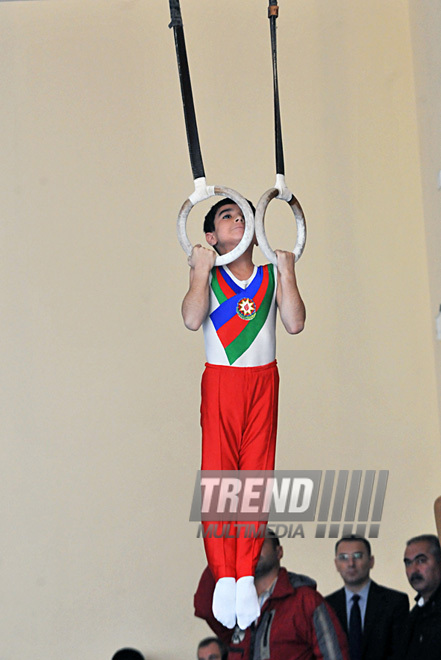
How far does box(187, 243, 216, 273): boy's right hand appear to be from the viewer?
2.89 meters

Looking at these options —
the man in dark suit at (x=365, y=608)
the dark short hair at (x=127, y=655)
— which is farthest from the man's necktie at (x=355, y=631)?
the dark short hair at (x=127, y=655)

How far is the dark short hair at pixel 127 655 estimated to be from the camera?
4.36 m

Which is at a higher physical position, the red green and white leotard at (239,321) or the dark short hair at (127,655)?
the red green and white leotard at (239,321)

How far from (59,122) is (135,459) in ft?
6.31

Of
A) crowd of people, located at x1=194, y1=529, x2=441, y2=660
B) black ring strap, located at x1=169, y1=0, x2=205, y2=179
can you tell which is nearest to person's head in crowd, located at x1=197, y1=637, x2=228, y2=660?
crowd of people, located at x1=194, y1=529, x2=441, y2=660

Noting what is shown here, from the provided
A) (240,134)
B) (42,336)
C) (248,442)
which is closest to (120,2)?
(240,134)

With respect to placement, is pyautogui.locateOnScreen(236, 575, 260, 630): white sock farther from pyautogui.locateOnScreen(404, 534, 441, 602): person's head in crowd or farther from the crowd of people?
→ pyautogui.locateOnScreen(404, 534, 441, 602): person's head in crowd

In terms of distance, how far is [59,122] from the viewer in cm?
501

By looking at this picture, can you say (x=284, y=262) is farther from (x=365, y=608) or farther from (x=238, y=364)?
(x=365, y=608)

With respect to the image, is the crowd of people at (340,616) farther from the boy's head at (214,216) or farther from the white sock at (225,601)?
the boy's head at (214,216)

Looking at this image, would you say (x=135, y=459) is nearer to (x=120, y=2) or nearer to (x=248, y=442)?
(x=248, y=442)

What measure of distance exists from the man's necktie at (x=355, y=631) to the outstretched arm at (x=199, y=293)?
154 centimetres

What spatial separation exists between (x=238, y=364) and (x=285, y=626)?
1.10m

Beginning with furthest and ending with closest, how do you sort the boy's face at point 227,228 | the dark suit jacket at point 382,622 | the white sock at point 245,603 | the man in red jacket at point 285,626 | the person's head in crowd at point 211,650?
the person's head in crowd at point 211,650 → the dark suit jacket at point 382,622 → the man in red jacket at point 285,626 → the boy's face at point 227,228 → the white sock at point 245,603
